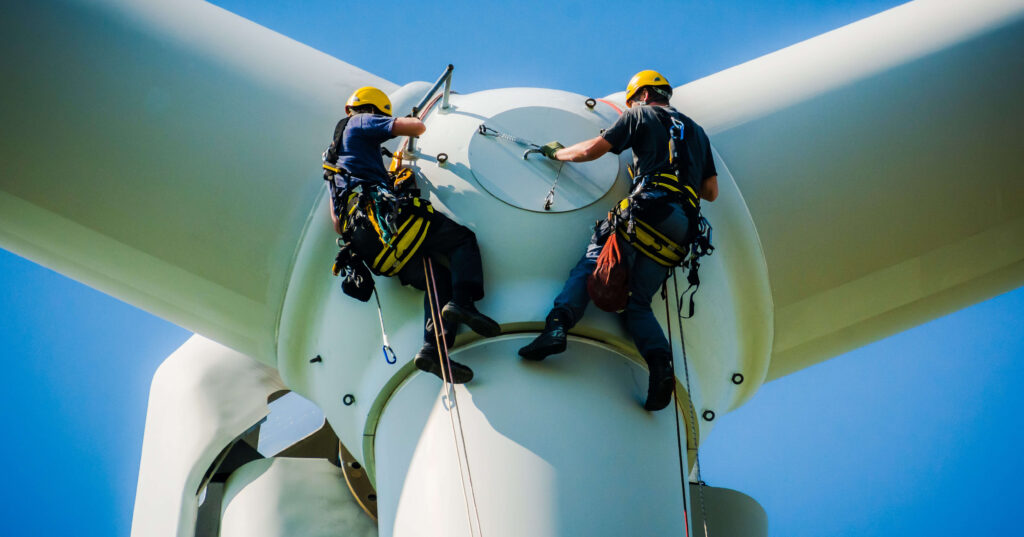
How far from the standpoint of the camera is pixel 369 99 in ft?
28.0

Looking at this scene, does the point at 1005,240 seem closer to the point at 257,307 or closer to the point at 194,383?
the point at 257,307

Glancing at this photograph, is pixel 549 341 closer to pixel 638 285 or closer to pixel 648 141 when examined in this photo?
pixel 638 285

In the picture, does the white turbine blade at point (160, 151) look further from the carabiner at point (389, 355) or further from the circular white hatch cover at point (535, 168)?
the circular white hatch cover at point (535, 168)

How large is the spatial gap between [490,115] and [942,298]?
13.2 ft

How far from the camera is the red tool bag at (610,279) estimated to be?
24.7 ft

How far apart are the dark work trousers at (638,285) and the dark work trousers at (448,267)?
1.88ft

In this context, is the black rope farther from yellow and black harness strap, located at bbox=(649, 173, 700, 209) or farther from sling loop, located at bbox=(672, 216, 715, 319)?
yellow and black harness strap, located at bbox=(649, 173, 700, 209)

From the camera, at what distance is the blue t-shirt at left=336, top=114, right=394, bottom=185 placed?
7898 millimetres

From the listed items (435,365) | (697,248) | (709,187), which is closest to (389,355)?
(435,365)

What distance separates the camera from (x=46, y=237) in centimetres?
868

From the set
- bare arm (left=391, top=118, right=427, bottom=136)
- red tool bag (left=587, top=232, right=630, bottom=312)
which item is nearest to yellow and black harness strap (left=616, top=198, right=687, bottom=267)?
red tool bag (left=587, top=232, right=630, bottom=312)

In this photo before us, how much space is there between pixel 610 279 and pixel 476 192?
3.79 feet

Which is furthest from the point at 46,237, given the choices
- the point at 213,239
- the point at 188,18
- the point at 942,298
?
the point at 942,298

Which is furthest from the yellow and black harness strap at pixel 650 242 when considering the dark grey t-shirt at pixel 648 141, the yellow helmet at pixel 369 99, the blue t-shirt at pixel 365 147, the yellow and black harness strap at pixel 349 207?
the yellow helmet at pixel 369 99
